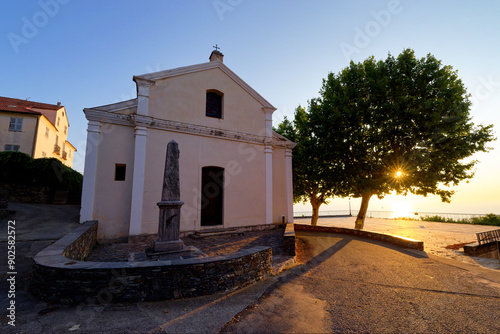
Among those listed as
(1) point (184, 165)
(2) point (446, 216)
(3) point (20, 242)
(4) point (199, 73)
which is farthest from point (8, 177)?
(2) point (446, 216)

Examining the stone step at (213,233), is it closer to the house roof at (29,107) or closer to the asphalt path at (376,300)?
the asphalt path at (376,300)

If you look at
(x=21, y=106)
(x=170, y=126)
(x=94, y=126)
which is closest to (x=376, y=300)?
Answer: (x=170, y=126)

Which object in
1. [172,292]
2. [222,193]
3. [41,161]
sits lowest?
[172,292]

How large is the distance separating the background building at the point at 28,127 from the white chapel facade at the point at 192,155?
17.0 meters

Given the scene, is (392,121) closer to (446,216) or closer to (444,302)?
(444,302)

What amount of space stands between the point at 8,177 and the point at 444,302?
20.2 metres

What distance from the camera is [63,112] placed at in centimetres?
Answer: 2567

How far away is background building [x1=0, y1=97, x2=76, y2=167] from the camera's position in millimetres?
18797

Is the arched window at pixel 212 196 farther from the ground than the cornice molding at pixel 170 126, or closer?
closer

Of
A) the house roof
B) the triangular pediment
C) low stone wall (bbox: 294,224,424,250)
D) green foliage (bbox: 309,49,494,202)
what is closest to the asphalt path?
low stone wall (bbox: 294,224,424,250)

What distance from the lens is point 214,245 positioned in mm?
8273

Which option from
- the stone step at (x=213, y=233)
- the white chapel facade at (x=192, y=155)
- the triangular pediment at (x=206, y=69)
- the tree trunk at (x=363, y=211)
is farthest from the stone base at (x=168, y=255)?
the tree trunk at (x=363, y=211)

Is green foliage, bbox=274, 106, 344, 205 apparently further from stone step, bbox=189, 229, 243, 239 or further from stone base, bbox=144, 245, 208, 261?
stone base, bbox=144, 245, 208, 261

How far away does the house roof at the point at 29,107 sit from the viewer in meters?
19.3
